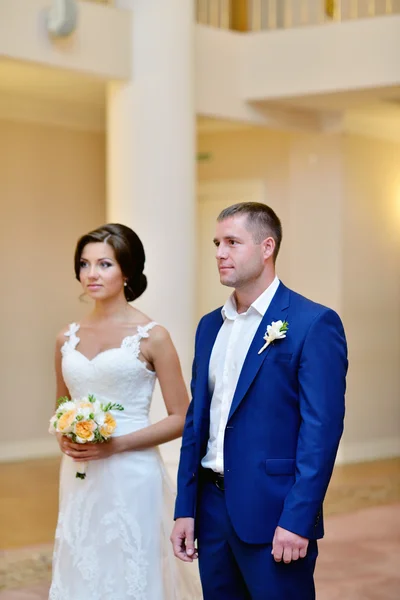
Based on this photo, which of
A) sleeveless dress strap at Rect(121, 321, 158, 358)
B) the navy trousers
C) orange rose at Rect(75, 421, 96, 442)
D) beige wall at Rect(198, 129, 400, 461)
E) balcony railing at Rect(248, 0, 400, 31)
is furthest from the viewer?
beige wall at Rect(198, 129, 400, 461)

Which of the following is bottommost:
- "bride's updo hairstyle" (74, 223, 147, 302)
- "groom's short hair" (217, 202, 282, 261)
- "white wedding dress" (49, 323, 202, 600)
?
"white wedding dress" (49, 323, 202, 600)

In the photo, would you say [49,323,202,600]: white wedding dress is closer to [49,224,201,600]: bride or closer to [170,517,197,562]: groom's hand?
[49,224,201,600]: bride

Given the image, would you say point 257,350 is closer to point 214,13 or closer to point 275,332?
point 275,332

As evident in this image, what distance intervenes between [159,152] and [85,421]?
4986 mm

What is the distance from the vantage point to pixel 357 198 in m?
10.5

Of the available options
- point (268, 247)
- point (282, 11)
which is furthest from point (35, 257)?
point (268, 247)

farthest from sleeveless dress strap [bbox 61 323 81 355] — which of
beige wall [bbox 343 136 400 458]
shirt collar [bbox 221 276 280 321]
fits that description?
beige wall [bbox 343 136 400 458]

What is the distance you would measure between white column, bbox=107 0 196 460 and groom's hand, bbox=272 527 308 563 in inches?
219

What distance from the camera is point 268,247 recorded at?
3.13 meters

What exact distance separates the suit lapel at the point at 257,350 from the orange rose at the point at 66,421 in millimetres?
908

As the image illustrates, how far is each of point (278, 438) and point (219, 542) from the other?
395 millimetres

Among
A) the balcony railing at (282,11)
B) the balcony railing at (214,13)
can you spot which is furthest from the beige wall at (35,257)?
the balcony railing at (282,11)

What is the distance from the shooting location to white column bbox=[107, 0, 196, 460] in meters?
8.38

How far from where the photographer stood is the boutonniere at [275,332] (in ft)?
9.92
